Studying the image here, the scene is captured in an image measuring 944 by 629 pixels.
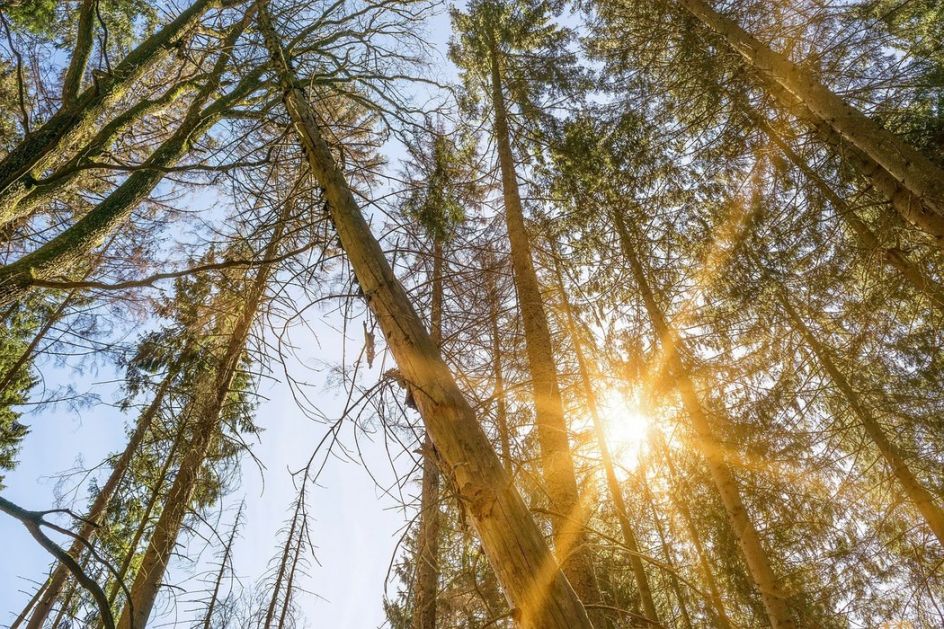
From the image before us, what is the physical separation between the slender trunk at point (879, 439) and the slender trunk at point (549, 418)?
411 centimetres

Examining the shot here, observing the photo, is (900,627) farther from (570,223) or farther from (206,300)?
(206,300)

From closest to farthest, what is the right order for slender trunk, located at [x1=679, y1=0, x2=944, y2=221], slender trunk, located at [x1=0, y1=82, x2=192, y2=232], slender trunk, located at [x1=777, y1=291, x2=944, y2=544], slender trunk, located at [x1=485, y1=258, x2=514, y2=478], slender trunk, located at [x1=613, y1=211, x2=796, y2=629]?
slender trunk, located at [x1=485, y1=258, x2=514, y2=478]
slender trunk, located at [x1=679, y1=0, x2=944, y2=221]
slender trunk, located at [x1=0, y1=82, x2=192, y2=232]
slender trunk, located at [x1=613, y1=211, x2=796, y2=629]
slender trunk, located at [x1=777, y1=291, x2=944, y2=544]

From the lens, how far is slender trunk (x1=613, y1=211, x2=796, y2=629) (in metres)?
5.76

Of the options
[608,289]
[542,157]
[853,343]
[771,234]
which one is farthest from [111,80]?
[853,343]

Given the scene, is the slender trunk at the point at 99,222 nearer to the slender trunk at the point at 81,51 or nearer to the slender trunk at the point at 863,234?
the slender trunk at the point at 81,51

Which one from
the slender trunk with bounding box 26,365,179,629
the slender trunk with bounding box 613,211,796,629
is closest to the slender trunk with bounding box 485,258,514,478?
the slender trunk with bounding box 613,211,796,629

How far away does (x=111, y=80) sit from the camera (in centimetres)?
523

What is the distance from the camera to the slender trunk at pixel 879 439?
6585 millimetres

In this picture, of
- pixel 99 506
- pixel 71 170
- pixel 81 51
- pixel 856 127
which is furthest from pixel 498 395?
pixel 99 506

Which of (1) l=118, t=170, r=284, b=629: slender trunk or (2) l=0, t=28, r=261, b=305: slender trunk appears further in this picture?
(1) l=118, t=170, r=284, b=629: slender trunk

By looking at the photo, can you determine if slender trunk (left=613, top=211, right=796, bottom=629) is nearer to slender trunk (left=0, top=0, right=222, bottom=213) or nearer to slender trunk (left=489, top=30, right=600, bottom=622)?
slender trunk (left=489, top=30, right=600, bottom=622)

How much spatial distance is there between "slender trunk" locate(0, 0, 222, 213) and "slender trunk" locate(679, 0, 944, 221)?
6.58 m

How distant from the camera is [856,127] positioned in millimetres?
4332

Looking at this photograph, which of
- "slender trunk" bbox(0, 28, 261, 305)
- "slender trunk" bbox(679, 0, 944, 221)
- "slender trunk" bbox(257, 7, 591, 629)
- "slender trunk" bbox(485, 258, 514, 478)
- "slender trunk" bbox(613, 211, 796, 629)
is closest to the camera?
"slender trunk" bbox(257, 7, 591, 629)
